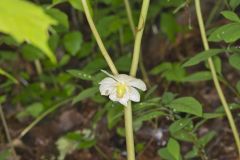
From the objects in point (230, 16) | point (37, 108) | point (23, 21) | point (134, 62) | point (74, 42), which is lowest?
→ point (23, 21)

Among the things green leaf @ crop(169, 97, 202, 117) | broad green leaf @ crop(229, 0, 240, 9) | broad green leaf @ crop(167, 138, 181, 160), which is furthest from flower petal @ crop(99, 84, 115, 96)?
broad green leaf @ crop(229, 0, 240, 9)

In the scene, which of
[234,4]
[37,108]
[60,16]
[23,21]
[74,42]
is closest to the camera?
[23,21]

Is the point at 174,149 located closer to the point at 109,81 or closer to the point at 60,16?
the point at 109,81

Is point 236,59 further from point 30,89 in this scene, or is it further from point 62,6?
point 62,6

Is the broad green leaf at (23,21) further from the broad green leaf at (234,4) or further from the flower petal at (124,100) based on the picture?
the broad green leaf at (234,4)

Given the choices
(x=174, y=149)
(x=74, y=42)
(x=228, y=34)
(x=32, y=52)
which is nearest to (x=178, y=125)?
(x=174, y=149)

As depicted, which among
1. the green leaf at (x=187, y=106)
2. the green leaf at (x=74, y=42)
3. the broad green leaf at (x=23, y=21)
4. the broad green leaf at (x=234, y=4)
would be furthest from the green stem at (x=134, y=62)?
the green leaf at (x=74, y=42)

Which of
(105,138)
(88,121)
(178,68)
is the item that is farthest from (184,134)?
(88,121)

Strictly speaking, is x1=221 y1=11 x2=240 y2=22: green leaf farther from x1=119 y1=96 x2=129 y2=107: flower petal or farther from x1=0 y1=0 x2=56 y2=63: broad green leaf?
x1=0 y1=0 x2=56 y2=63: broad green leaf
